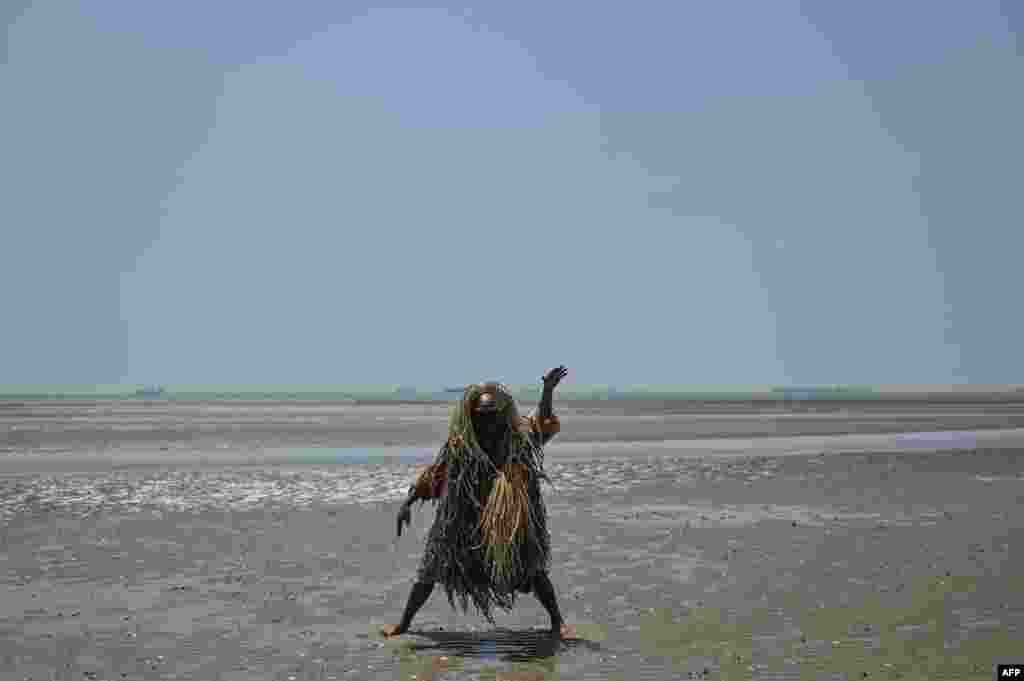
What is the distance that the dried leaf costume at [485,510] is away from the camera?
30.9 feet

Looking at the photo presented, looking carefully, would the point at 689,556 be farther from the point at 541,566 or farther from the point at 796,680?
the point at 796,680

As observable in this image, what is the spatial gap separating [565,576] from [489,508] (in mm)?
3905

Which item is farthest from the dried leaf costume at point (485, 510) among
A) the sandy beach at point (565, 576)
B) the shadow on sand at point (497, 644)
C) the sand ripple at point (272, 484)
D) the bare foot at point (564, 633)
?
the sand ripple at point (272, 484)

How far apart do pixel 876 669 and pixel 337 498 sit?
14506 millimetres

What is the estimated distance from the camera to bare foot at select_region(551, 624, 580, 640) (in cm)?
959

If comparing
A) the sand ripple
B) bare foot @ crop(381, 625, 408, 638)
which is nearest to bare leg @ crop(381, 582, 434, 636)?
bare foot @ crop(381, 625, 408, 638)

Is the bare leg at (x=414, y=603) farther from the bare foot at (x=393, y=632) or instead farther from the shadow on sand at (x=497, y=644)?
the shadow on sand at (x=497, y=644)

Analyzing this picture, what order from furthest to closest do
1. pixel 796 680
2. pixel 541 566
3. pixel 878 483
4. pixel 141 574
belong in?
pixel 878 483 < pixel 141 574 < pixel 541 566 < pixel 796 680

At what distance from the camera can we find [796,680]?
8.11 meters

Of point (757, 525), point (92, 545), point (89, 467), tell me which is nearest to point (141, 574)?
point (92, 545)

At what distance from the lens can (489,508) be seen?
371 inches

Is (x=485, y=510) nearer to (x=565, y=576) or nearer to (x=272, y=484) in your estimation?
(x=565, y=576)

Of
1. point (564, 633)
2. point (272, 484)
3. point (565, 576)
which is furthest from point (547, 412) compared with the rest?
point (272, 484)

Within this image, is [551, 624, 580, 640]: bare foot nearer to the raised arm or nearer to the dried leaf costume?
the dried leaf costume
